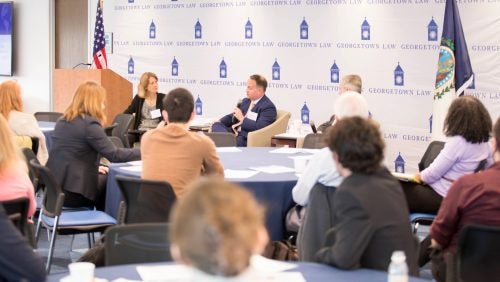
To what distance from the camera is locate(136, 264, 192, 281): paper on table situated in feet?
8.41

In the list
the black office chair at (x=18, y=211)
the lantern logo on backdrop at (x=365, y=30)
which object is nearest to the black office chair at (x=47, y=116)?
the lantern logo on backdrop at (x=365, y=30)

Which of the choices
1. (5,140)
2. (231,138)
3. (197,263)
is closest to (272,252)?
(5,140)

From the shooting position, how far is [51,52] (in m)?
12.8

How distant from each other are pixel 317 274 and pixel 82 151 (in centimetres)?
320

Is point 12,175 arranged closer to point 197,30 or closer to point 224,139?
point 224,139

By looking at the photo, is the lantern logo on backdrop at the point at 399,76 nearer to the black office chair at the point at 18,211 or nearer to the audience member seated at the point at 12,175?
the audience member seated at the point at 12,175

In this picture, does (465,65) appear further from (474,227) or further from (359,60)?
(474,227)

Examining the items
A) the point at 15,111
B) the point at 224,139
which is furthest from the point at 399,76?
the point at 15,111

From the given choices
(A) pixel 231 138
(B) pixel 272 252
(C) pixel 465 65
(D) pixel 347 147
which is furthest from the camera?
(C) pixel 465 65

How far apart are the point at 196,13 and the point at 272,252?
278 inches

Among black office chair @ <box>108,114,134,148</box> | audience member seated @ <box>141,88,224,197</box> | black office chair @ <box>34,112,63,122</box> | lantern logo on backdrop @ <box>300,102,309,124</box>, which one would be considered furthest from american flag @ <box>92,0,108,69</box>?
audience member seated @ <box>141,88,224,197</box>

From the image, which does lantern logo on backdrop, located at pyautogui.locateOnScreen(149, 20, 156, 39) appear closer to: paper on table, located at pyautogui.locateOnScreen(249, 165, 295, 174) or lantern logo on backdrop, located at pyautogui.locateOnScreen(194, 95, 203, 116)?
lantern logo on backdrop, located at pyautogui.locateOnScreen(194, 95, 203, 116)

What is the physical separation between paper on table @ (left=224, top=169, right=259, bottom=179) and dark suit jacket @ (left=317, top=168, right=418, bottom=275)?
2.02 metres

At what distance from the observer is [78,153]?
5465 mm
